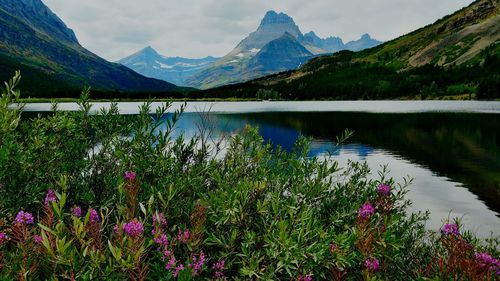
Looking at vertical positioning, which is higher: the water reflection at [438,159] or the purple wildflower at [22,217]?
the purple wildflower at [22,217]

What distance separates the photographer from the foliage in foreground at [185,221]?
5.24m

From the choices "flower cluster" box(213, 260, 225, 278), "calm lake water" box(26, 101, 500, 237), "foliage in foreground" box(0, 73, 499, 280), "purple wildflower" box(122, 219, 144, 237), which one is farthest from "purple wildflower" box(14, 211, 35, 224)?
"calm lake water" box(26, 101, 500, 237)

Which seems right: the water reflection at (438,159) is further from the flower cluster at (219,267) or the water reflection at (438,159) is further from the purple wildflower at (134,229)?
the purple wildflower at (134,229)

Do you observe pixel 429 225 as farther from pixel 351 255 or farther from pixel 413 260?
pixel 351 255

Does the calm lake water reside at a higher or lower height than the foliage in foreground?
lower

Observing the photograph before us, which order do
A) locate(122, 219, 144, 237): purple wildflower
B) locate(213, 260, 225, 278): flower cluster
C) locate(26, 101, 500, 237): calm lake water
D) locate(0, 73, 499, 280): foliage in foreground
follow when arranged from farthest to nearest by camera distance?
locate(26, 101, 500, 237): calm lake water, locate(213, 260, 225, 278): flower cluster, locate(0, 73, 499, 280): foliage in foreground, locate(122, 219, 144, 237): purple wildflower

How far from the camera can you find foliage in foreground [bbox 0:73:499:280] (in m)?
5.24

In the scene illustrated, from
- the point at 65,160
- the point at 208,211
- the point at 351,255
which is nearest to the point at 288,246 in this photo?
the point at 351,255

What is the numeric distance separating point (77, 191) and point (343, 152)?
1706 inches

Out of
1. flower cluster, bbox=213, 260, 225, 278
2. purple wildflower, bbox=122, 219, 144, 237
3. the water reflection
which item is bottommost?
the water reflection

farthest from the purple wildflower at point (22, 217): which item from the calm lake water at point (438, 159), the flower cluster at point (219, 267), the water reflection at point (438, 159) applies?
the water reflection at point (438, 159)

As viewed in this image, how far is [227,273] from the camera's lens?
7.48 metres

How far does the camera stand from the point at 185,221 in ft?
27.0

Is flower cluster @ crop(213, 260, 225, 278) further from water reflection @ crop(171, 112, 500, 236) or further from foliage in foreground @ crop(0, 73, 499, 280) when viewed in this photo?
water reflection @ crop(171, 112, 500, 236)
